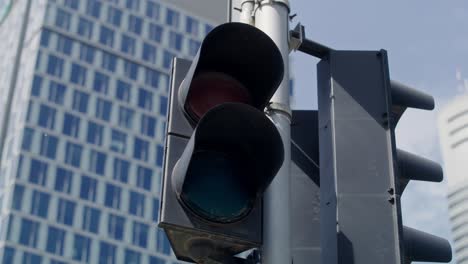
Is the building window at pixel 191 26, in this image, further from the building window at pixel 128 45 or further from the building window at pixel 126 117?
the building window at pixel 126 117

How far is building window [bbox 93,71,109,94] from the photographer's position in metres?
64.3

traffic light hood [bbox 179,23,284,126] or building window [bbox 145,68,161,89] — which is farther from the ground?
building window [bbox 145,68,161,89]

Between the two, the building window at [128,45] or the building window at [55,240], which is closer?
the building window at [55,240]

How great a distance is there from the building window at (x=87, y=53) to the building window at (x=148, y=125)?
6.48 meters

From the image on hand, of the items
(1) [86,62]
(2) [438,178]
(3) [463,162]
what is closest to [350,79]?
(2) [438,178]

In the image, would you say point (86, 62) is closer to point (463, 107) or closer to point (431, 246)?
point (431, 246)

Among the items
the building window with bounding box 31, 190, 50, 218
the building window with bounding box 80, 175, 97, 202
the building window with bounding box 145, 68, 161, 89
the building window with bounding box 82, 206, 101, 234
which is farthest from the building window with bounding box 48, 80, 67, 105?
the building window with bounding box 82, 206, 101, 234

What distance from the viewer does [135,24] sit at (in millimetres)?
69188

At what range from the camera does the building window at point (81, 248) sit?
56.3m

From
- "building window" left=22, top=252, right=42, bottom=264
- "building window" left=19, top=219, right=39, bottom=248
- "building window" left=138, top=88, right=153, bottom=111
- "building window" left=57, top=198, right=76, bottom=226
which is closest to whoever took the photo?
"building window" left=22, top=252, right=42, bottom=264

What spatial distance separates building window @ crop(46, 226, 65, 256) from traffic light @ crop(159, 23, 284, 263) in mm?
53992

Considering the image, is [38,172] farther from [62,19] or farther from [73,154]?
[62,19]

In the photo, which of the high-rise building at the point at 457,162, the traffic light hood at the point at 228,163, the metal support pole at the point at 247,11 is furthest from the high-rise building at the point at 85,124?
the high-rise building at the point at 457,162

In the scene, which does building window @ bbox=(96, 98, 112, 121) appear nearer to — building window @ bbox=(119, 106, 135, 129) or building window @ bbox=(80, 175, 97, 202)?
building window @ bbox=(119, 106, 135, 129)
